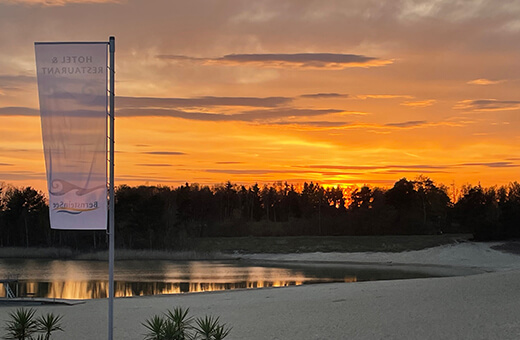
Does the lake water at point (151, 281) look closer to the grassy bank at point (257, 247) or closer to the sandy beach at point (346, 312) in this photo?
the sandy beach at point (346, 312)

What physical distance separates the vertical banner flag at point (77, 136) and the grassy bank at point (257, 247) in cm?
5124

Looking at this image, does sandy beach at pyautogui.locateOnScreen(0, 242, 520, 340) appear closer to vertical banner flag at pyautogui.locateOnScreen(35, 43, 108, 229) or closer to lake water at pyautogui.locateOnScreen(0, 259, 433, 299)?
lake water at pyautogui.locateOnScreen(0, 259, 433, 299)

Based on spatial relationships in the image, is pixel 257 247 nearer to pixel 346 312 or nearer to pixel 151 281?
pixel 151 281

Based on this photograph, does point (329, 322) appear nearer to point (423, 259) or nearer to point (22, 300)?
point (22, 300)

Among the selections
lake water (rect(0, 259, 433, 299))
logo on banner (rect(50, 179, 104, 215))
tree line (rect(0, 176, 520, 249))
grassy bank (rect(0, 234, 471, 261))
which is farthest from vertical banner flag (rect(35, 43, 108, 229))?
tree line (rect(0, 176, 520, 249))

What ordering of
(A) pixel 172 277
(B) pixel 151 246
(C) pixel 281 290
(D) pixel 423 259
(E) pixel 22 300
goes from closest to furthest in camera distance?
(E) pixel 22 300
(C) pixel 281 290
(A) pixel 172 277
(D) pixel 423 259
(B) pixel 151 246

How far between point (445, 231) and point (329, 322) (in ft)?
221

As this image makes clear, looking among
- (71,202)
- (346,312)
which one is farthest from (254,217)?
(71,202)

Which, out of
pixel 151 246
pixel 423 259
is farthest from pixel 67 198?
pixel 151 246

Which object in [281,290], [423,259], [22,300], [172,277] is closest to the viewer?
[22,300]

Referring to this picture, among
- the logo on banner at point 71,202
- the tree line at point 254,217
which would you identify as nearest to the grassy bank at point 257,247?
the tree line at point 254,217

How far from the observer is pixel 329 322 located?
16312 millimetres

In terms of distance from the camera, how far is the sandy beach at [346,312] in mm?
14984

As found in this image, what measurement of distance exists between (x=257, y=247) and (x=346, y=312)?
50721mm
